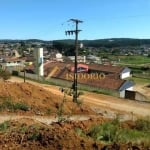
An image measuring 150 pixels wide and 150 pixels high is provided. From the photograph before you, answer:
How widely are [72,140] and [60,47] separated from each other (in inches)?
7078

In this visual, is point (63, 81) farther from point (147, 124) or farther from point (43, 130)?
point (43, 130)

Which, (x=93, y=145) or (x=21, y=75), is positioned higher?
(x=93, y=145)

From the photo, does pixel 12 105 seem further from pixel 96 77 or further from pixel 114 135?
pixel 96 77

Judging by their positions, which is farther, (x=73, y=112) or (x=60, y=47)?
(x=60, y=47)

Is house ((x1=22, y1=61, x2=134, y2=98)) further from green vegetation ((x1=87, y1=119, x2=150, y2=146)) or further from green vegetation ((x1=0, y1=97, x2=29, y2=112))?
green vegetation ((x1=87, y1=119, x2=150, y2=146))

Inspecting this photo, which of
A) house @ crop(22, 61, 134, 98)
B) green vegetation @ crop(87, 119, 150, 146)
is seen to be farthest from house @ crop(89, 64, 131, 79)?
green vegetation @ crop(87, 119, 150, 146)

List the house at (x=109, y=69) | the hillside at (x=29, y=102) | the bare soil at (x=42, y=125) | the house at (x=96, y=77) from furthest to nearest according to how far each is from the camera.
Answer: the house at (x=109, y=69) < the house at (x=96, y=77) < the hillside at (x=29, y=102) < the bare soil at (x=42, y=125)

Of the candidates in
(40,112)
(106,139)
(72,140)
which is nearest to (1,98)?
(40,112)

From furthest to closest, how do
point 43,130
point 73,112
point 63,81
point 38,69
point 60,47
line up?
point 60,47, point 38,69, point 63,81, point 73,112, point 43,130

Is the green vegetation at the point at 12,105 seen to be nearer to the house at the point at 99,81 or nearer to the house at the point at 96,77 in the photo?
the house at the point at 96,77

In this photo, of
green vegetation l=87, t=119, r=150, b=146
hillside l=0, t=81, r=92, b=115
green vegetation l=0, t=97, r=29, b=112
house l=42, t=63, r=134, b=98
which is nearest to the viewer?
green vegetation l=87, t=119, r=150, b=146

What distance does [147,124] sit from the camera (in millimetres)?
12305

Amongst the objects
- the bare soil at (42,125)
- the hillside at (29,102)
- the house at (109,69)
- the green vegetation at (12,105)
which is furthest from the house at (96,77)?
the green vegetation at (12,105)

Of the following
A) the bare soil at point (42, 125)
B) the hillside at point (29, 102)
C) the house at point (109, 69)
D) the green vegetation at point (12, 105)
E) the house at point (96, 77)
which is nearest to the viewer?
the bare soil at point (42, 125)
